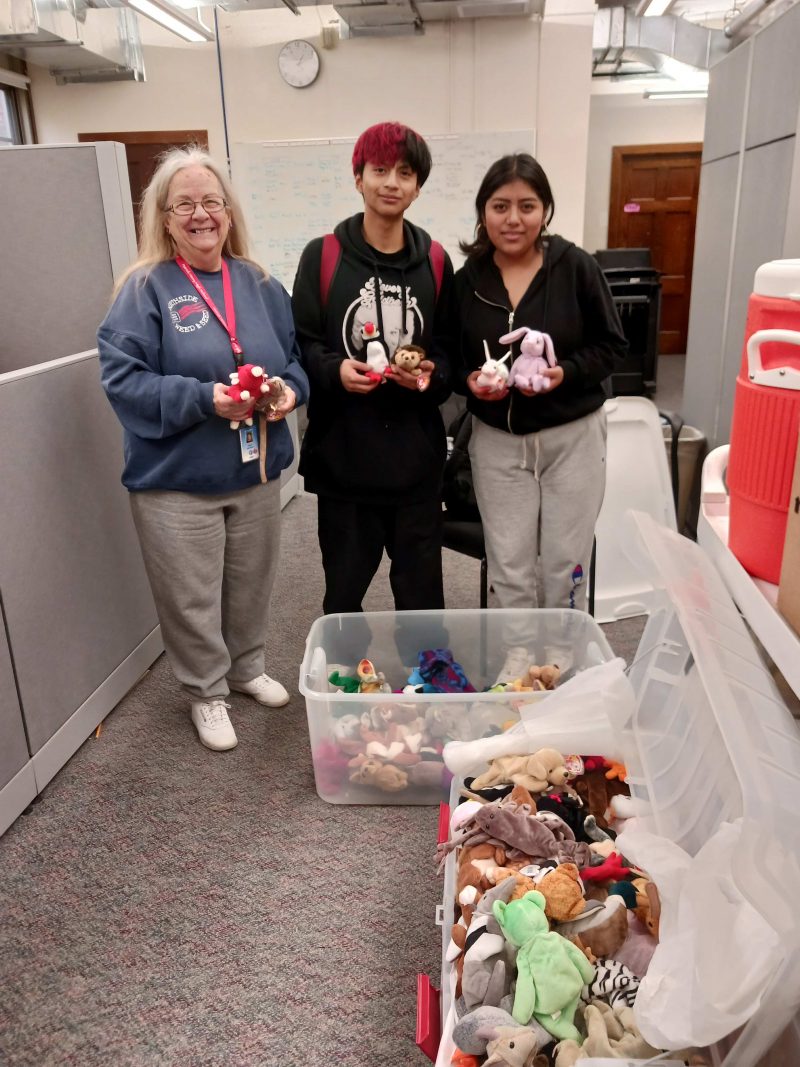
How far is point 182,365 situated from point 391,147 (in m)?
0.68

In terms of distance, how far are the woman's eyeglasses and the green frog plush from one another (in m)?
1.59

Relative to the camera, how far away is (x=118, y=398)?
6.16ft

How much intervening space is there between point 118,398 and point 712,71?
3.19 m

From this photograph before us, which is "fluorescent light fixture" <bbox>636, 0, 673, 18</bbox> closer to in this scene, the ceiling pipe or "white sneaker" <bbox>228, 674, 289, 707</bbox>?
the ceiling pipe

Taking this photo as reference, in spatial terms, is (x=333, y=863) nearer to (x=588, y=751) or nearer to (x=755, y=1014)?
(x=588, y=751)

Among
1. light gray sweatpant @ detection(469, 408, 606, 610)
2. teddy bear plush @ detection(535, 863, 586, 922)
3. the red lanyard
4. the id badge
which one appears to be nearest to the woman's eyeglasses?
the red lanyard

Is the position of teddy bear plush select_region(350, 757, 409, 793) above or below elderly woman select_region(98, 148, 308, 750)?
below

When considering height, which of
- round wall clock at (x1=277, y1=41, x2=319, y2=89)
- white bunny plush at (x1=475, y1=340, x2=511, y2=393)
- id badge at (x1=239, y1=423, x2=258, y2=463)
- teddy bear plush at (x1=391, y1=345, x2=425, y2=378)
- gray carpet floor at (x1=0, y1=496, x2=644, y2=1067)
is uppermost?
round wall clock at (x1=277, y1=41, x2=319, y2=89)

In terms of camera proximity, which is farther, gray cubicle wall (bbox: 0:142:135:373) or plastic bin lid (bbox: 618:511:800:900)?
gray cubicle wall (bbox: 0:142:135:373)

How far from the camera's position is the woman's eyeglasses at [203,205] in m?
1.88

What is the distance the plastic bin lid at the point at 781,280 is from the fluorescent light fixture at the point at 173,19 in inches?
192

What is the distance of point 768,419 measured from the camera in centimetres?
96

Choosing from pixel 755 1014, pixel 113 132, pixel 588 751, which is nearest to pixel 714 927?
pixel 755 1014

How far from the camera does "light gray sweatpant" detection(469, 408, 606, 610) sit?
2064 millimetres
